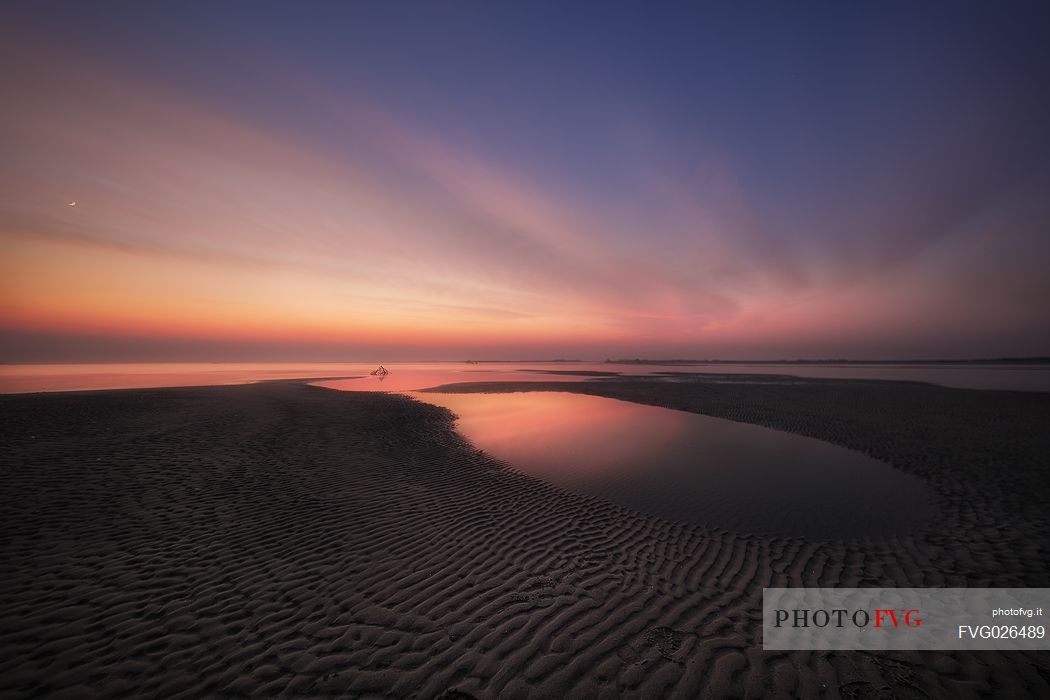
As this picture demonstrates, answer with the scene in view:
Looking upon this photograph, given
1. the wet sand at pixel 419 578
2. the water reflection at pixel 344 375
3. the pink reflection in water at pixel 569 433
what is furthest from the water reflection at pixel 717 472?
the water reflection at pixel 344 375

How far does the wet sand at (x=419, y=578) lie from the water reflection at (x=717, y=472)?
2.55 feet

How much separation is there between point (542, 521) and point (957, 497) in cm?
1161

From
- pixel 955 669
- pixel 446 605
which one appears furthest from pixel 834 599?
pixel 446 605

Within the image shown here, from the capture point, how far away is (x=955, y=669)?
4.18 meters

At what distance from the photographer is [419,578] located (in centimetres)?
590

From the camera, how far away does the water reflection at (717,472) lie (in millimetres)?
8679

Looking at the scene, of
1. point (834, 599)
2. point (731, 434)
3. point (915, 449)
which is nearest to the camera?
point (834, 599)

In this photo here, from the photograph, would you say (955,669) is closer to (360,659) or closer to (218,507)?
(360,659)

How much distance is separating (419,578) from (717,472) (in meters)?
10.4

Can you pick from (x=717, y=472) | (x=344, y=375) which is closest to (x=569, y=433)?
(x=717, y=472)

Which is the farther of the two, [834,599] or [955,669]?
[834,599]

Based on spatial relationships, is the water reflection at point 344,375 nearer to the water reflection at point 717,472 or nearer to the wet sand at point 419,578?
the water reflection at point 717,472

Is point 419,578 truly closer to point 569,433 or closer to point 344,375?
point 569,433

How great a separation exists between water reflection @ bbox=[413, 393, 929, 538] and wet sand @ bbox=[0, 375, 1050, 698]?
0.78 metres
